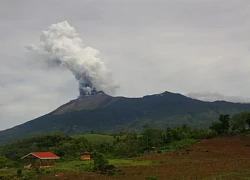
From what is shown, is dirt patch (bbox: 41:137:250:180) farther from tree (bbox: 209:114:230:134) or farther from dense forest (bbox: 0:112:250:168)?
dense forest (bbox: 0:112:250:168)

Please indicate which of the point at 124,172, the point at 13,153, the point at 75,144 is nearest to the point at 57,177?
the point at 124,172

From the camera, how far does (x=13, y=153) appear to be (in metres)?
95.7

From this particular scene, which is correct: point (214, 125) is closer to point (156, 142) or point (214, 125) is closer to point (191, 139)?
point (191, 139)

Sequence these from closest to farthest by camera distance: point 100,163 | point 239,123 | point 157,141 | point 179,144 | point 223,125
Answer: point 100,163, point 179,144, point 239,123, point 223,125, point 157,141

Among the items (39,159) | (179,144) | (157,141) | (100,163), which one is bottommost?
(100,163)

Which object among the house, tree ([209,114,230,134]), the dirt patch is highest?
tree ([209,114,230,134])

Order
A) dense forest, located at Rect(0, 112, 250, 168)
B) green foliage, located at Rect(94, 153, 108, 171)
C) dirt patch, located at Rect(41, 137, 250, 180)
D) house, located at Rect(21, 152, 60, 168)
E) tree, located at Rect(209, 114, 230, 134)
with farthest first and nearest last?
tree, located at Rect(209, 114, 230, 134) < dense forest, located at Rect(0, 112, 250, 168) < house, located at Rect(21, 152, 60, 168) < green foliage, located at Rect(94, 153, 108, 171) < dirt patch, located at Rect(41, 137, 250, 180)

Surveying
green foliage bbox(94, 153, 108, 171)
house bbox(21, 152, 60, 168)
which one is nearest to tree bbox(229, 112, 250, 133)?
house bbox(21, 152, 60, 168)

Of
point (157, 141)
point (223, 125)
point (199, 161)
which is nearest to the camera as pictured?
point (199, 161)

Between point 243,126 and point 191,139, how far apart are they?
9713 millimetres

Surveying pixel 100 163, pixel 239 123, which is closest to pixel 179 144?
pixel 239 123

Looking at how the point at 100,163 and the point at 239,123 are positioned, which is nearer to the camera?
the point at 100,163

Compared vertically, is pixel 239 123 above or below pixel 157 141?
above

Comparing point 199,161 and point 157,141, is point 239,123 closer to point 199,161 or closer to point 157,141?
point 157,141
